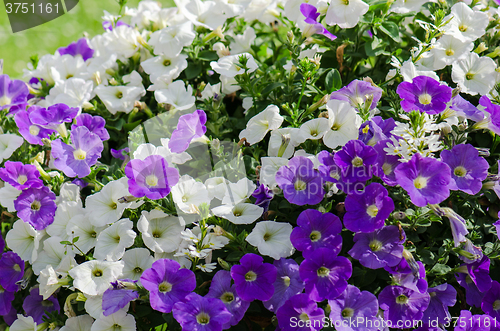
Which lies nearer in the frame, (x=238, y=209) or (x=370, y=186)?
(x=370, y=186)

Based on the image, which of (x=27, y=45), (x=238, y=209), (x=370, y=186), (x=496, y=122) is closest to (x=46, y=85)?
(x=238, y=209)

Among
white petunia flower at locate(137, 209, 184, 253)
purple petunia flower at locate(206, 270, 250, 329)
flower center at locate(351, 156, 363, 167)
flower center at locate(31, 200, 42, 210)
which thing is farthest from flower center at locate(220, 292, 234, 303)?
flower center at locate(31, 200, 42, 210)

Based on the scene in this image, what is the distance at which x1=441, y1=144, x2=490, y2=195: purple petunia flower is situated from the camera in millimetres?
1418

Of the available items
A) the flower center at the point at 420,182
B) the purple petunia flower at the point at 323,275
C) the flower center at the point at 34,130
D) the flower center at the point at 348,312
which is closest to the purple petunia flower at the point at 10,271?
the flower center at the point at 34,130

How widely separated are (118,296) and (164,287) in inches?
5.8

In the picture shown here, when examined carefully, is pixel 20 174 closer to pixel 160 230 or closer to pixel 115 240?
pixel 115 240

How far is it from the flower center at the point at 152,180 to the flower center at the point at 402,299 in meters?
0.88

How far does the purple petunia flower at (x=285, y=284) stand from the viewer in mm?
1423

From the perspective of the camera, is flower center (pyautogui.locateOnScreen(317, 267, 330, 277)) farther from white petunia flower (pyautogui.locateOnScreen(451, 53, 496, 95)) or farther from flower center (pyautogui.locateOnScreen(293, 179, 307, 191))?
white petunia flower (pyautogui.locateOnScreen(451, 53, 496, 95))

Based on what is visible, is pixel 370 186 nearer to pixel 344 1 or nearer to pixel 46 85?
pixel 344 1

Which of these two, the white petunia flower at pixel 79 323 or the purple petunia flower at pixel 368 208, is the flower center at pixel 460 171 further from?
the white petunia flower at pixel 79 323

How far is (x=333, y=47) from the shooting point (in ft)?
6.60

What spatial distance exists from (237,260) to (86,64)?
4.86ft

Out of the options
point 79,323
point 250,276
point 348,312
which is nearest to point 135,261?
point 79,323
